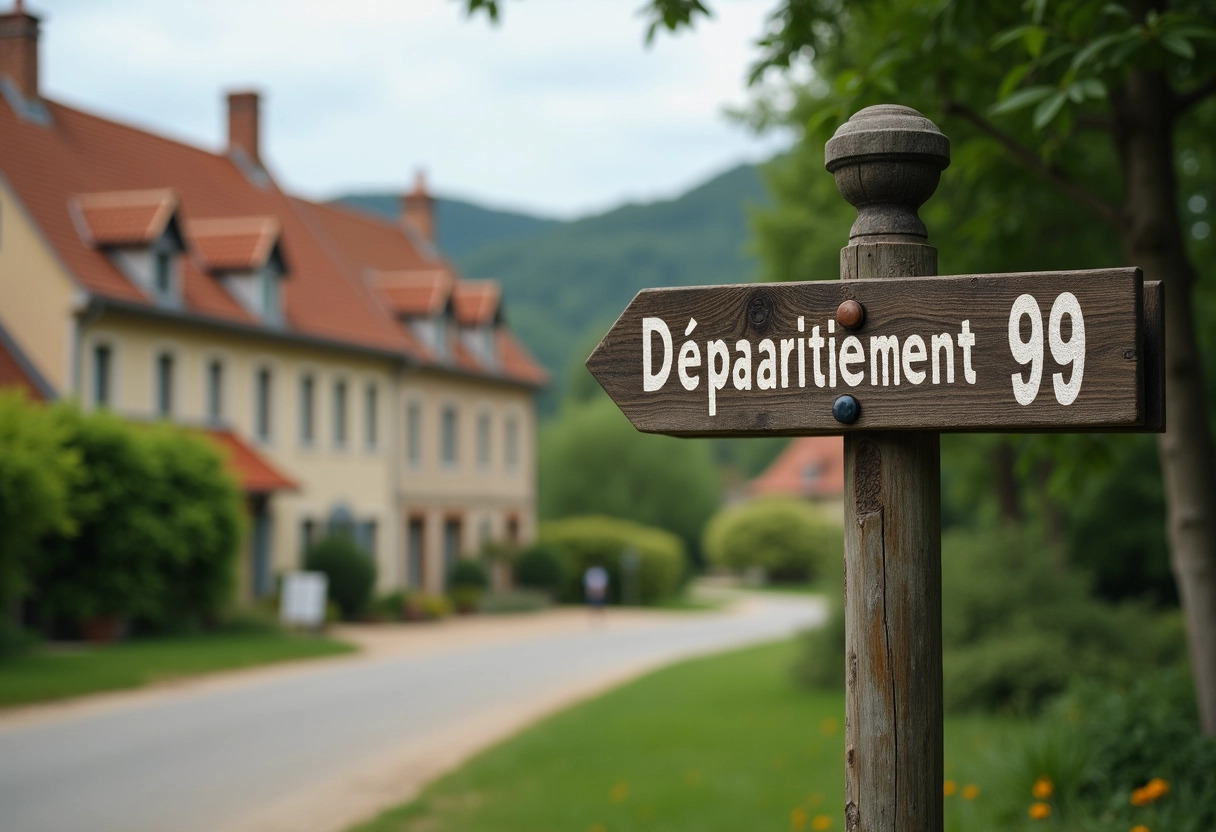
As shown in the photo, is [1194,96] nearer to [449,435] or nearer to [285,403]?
[285,403]

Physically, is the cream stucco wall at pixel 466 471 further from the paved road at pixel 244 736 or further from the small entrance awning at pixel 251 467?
the paved road at pixel 244 736

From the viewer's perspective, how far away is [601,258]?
168 metres

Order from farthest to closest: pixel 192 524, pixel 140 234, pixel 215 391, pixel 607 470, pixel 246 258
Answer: pixel 607 470, pixel 246 258, pixel 215 391, pixel 140 234, pixel 192 524

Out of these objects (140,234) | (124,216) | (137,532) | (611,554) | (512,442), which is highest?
(124,216)

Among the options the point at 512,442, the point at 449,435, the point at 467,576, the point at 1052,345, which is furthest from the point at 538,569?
the point at 1052,345

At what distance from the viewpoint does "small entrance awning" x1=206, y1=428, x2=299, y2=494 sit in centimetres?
2902

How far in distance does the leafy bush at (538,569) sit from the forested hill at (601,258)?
93.5 meters

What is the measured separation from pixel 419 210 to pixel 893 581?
44.5 metres

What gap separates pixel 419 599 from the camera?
35.2 m

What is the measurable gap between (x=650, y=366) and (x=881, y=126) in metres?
0.66

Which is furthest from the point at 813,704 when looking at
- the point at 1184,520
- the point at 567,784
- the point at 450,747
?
the point at 1184,520

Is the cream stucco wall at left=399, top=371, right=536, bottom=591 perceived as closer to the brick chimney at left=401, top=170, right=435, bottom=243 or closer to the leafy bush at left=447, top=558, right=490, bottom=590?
the leafy bush at left=447, top=558, right=490, bottom=590

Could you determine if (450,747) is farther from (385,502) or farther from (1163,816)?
(385,502)

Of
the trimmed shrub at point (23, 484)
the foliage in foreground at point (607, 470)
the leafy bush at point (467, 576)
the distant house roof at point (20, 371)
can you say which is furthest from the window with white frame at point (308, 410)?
the foliage in foreground at point (607, 470)
